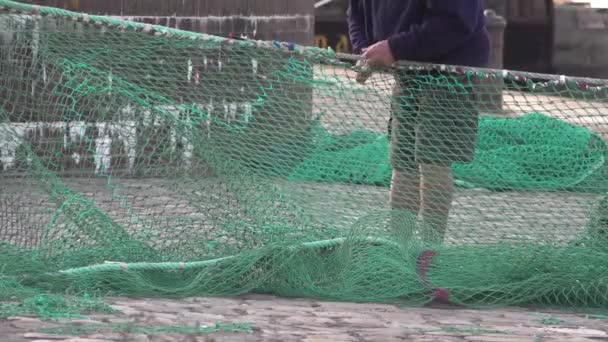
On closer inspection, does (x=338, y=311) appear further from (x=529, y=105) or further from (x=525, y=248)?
(x=529, y=105)

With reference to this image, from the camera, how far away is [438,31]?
5.59m

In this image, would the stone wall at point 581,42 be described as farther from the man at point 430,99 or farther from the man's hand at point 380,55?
the man's hand at point 380,55

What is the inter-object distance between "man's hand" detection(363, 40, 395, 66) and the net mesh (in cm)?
5

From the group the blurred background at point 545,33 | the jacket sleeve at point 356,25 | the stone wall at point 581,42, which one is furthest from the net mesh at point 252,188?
the stone wall at point 581,42

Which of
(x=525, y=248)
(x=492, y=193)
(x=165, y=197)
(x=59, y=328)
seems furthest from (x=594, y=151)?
(x=59, y=328)

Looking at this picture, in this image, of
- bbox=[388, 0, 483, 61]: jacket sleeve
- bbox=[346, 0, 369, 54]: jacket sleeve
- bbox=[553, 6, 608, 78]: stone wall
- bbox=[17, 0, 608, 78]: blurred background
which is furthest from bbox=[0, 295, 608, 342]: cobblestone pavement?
bbox=[553, 6, 608, 78]: stone wall

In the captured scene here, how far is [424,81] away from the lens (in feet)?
18.4

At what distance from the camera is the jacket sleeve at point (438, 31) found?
559 centimetres

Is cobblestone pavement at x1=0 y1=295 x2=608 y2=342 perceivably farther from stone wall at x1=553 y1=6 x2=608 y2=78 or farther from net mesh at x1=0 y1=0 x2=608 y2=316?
stone wall at x1=553 y1=6 x2=608 y2=78

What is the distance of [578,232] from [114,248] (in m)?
2.08

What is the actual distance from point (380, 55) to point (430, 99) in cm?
31

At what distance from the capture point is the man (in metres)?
5.60

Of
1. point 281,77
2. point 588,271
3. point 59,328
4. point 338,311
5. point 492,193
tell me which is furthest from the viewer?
point 492,193

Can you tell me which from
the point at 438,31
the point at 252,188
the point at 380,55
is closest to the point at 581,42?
the point at 438,31
